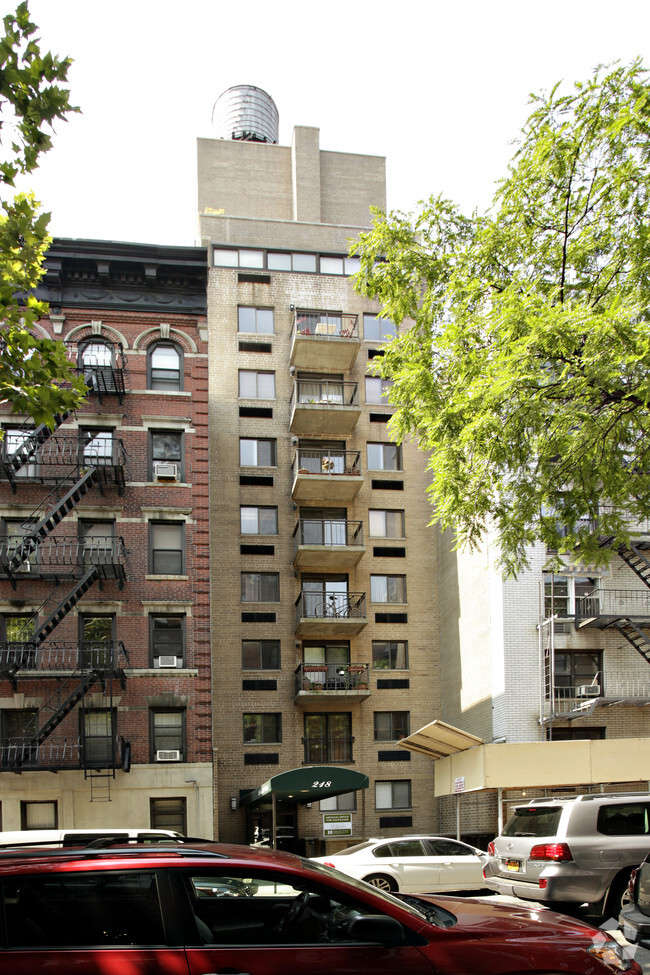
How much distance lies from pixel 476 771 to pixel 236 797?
11.0 m

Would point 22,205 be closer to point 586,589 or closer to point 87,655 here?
point 87,655

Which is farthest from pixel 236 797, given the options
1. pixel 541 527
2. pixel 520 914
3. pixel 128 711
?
pixel 520 914

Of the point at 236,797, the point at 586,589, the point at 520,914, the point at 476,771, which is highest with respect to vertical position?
the point at 586,589

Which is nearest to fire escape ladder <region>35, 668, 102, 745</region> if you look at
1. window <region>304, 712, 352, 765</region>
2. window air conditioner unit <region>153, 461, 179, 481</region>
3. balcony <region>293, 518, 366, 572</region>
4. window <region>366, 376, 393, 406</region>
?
window air conditioner unit <region>153, 461, 179, 481</region>

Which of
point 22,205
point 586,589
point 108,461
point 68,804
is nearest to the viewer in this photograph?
point 22,205

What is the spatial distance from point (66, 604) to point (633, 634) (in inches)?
695

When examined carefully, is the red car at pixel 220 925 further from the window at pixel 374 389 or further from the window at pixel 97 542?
the window at pixel 374 389

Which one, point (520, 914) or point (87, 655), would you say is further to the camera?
point (87, 655)

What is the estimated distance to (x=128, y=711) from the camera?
28.0m

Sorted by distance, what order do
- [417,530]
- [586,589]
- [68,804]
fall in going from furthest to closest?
[417,530], [586,589], [68,804]

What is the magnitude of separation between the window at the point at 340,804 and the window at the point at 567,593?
9673 mm

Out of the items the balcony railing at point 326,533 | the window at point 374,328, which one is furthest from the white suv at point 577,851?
the window at point 374,328

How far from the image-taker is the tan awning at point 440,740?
24578mm

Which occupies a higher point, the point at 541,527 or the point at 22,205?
the point at 22,205
